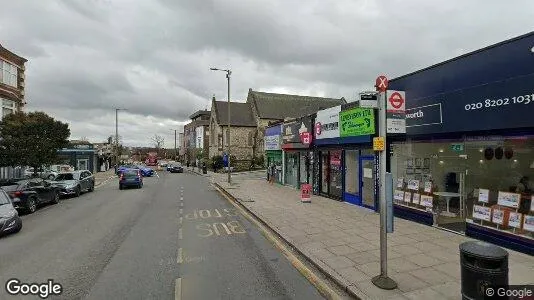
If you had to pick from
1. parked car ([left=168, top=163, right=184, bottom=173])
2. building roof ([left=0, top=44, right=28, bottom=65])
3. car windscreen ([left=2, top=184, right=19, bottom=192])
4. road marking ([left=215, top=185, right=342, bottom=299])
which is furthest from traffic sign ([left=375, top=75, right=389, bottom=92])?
parked car ([left=168, top=163, right=184, bottom=173])

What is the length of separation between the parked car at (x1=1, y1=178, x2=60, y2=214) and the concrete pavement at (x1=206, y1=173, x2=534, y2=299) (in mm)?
10179

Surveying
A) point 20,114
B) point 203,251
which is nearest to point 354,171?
point 203,251

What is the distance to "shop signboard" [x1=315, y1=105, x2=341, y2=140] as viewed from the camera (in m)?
17.3

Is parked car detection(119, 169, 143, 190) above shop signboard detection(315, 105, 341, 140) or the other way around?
the other way around

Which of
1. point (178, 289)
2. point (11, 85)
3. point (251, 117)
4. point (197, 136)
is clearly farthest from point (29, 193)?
point (197, 136)

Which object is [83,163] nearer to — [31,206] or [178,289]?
[31,206]

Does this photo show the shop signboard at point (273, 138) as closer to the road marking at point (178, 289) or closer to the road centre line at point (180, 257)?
the road centre line at point (180, 257)

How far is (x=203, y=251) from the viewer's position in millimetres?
8961

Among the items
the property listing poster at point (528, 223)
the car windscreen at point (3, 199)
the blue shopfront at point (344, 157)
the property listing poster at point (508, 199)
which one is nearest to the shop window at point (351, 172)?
the blue shopfront at point (344, 157)

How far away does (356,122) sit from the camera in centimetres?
1515

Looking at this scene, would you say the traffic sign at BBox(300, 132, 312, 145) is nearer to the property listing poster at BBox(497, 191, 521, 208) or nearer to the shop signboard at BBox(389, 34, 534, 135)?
the shop signboard at BBox(389, 34, 534, 135)

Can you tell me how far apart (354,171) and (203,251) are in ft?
30.7

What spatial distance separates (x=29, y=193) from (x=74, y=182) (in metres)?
7.20

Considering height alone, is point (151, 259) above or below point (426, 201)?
below
